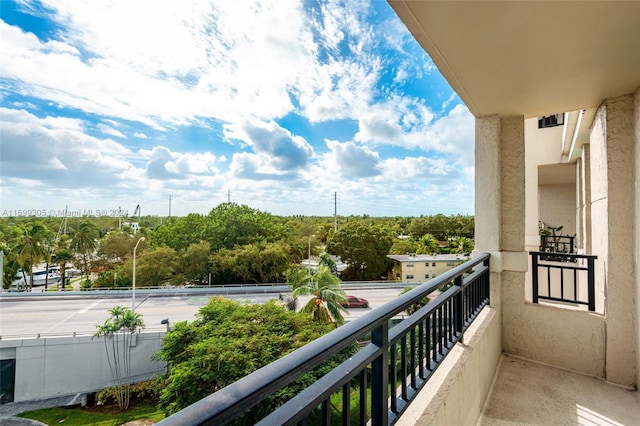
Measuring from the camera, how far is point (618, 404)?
1925mm

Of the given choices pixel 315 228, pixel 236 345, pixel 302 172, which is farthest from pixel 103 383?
pixel 302 172

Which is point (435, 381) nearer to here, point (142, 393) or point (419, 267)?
point (142, 393)

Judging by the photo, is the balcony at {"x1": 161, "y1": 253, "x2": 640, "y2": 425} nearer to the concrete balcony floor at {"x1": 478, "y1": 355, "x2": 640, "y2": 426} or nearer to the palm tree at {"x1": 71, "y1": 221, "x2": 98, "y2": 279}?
the concrete balcony floor at {"x1": 478, "y1": 355, "x2": 640, "y2": 426}

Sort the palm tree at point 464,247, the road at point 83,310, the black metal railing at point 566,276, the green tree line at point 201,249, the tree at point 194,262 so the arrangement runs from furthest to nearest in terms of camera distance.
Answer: the palm tree at point 464,247
the tree at point 194,262
the green tree line at point 201,249
the road at point 83,310
the black metal railing at point 566,276

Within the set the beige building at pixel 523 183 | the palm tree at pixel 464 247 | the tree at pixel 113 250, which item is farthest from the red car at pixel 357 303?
the tree at pixel 113 250

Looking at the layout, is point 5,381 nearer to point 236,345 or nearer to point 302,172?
point 236,345

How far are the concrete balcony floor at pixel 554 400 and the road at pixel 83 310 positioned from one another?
9.86 meters

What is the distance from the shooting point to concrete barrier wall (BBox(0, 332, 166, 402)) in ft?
36.0

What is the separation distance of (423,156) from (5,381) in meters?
43.5

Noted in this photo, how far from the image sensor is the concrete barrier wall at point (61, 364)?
10984 mm

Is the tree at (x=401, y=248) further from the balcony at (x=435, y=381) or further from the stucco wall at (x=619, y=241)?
the stucco wall at (x=619, y=241)

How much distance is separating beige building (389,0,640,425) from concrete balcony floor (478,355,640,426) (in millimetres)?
11

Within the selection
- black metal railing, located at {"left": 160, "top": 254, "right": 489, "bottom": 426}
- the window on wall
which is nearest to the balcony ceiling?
black metal railing, located at {"left": 160, "top": 254, "right": 489, "bottom": 426}

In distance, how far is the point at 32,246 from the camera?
17.5 m
